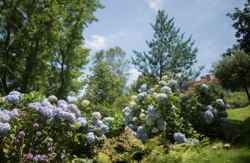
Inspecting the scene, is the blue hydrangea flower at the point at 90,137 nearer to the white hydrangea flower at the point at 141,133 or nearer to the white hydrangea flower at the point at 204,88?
the white hydrangea flower at the point at 141,133

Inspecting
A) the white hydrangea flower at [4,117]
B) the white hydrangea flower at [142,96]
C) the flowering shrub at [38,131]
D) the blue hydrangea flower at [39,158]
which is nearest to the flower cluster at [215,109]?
the white hydrangea flower at [142,96]

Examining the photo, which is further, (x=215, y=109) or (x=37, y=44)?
(x=37, y=44)

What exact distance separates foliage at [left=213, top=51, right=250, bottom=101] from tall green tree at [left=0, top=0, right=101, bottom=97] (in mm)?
8810

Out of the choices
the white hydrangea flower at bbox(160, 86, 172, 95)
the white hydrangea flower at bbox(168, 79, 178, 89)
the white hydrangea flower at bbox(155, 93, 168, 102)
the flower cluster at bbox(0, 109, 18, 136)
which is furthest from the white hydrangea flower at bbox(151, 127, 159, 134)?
the flower cluster at bbox(0, 109, 18, 136)

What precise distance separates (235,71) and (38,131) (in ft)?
56.3

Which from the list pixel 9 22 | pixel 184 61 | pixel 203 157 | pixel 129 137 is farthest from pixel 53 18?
pixel 203 157

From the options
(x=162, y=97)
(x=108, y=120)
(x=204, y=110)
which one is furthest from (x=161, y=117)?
(x=108, y=120)

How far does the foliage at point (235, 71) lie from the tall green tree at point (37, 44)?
881 centimetres

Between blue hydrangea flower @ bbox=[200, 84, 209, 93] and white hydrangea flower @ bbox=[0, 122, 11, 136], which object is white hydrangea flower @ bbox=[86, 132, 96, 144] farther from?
blue hydrangea flower @ bbox=[200, 84, 209, 93]

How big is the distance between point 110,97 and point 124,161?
21572mm

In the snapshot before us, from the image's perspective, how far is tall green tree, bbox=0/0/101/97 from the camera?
1767 cm

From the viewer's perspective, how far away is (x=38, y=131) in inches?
230

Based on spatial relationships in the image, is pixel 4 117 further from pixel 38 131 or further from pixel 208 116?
pixel 208 116

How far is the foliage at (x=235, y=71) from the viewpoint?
67.8ft
